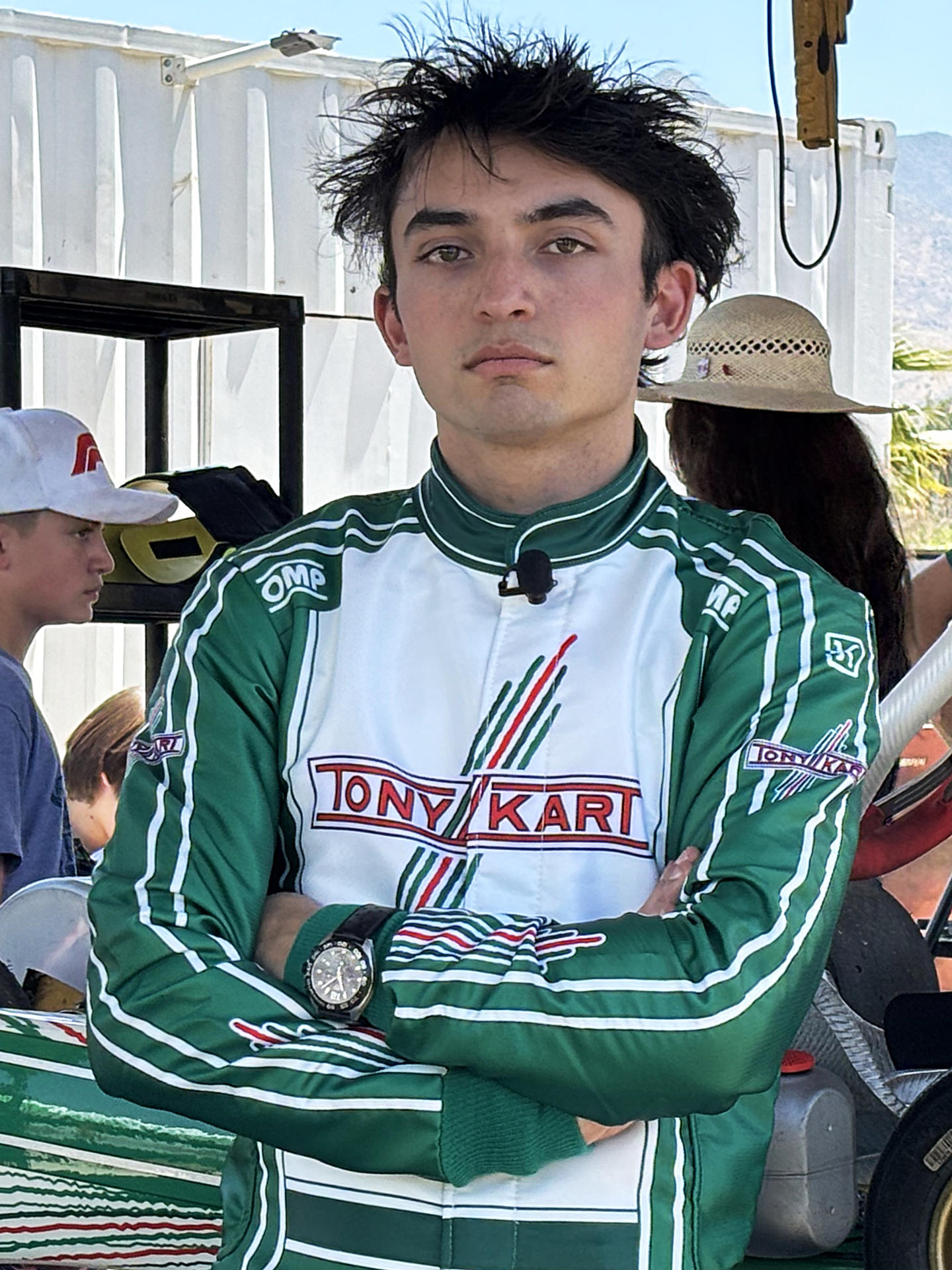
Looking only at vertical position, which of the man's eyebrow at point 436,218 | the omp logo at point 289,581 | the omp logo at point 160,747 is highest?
the man's eyebrow at point 436,218

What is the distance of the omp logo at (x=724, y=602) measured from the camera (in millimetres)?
1602

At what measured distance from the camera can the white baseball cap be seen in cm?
330

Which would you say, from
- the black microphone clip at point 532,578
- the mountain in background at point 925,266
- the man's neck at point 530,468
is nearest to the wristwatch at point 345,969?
the black microphone clip at point 532,578

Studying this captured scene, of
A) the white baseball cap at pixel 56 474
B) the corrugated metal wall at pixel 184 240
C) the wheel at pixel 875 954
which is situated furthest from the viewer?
the corrugated metal wall at pixel 184 240

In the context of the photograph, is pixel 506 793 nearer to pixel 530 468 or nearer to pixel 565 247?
pixel 530 468

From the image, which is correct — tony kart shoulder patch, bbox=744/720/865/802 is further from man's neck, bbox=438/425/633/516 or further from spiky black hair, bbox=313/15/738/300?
spiky black hair, bbox=313/15/738/300

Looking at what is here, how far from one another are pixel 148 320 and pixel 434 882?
104 inches

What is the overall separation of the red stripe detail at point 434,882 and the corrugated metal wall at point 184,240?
20.1 ft

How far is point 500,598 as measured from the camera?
5.41 feet

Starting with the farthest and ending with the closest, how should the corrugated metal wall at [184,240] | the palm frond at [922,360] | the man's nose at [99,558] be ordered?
1. the palm frond at [922,360]
2. the corrugated metal wall at [184,240]
3. the man's nose at [99,558]

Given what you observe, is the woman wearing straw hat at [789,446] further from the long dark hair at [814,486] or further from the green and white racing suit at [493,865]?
the green and white racing suit at [493,865]

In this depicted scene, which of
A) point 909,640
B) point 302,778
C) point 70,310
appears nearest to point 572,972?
point 302,778

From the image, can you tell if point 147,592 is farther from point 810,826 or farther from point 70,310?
point 810,826

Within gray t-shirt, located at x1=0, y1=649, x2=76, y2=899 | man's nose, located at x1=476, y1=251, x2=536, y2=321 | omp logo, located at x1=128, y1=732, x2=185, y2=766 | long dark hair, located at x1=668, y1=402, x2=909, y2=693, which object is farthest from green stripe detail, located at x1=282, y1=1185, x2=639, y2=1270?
gray t-shirt, located at x1=0, y1=649, x2=76, y2=899
